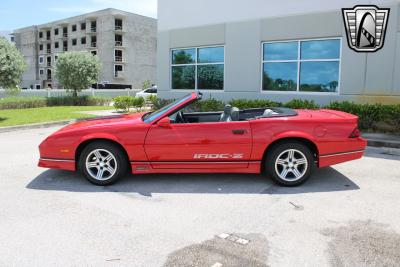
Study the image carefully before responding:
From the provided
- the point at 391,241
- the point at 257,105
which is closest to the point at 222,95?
the point at 257,105

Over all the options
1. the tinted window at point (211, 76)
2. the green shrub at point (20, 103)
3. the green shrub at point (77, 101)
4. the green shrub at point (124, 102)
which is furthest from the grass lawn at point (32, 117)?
the green shrub at point (77, 101)

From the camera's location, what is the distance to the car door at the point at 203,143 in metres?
5.46

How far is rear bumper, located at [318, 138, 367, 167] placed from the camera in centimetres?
555

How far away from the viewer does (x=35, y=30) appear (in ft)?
240

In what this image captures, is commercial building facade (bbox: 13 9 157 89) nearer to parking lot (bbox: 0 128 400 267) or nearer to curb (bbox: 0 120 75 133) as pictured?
curb (bbox: 0 120 75 133)

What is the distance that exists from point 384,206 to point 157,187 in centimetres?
311

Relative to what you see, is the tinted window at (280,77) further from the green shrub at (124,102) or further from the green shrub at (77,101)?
the green shrub at (77,101)

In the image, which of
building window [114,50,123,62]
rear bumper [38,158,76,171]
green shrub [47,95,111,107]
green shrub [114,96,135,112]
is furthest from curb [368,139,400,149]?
building window [114,50,123,62]

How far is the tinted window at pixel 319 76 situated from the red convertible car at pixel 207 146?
6.56 metres

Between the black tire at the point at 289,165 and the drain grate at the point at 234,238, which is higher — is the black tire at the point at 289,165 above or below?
above

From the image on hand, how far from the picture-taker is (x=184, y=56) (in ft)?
49.5

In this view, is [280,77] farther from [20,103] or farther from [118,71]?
[118,71]

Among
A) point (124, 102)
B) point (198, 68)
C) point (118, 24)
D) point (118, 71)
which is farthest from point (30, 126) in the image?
point (118, 24)

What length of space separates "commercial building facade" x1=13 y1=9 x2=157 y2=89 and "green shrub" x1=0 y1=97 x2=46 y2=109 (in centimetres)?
3097
